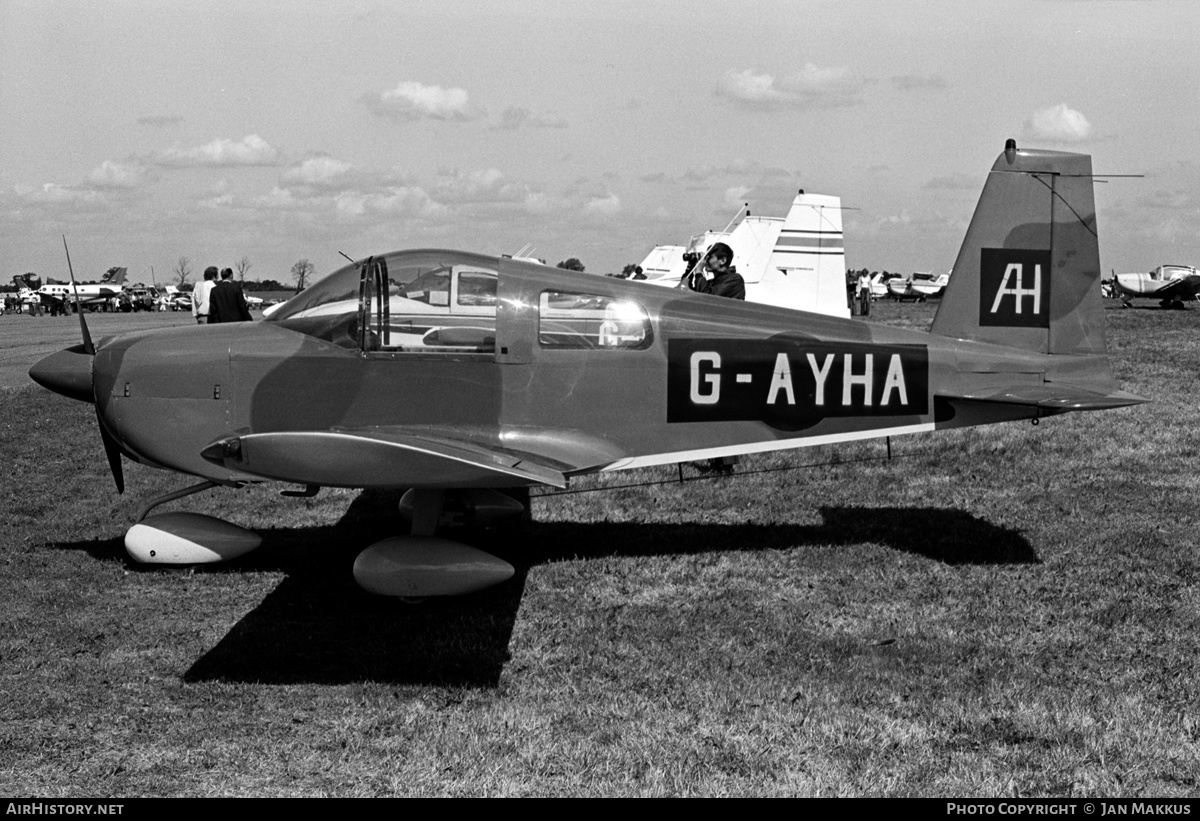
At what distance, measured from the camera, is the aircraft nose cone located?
6.55m

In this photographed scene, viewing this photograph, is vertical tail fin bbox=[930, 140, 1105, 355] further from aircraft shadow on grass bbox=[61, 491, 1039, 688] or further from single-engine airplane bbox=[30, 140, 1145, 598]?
aircraft shadow on grass bbox=[61, 491, 1039, 688]

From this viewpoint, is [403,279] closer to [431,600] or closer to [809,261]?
[431,600]

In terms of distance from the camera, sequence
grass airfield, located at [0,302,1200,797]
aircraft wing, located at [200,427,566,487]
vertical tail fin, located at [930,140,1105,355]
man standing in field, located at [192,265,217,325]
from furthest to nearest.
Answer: man standing in field, located at [192,265,217,325] < vertical tail fin, located at [930,140,1105,355] < aircraft wing, located at [200,427,566,487] < grass airfield, located at [0,302,1200,797]

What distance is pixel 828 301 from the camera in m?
21.3

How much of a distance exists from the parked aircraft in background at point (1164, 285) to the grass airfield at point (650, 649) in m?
31.3

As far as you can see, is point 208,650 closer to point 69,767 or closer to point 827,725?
point 69,767

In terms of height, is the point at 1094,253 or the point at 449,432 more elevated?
the point at 1094,253

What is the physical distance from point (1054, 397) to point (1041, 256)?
1.12 meters

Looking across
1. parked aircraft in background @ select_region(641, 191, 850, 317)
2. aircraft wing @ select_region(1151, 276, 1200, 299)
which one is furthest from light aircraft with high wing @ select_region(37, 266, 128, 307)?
aircraft wing @ select_region(1151, 276, 1200, 299)

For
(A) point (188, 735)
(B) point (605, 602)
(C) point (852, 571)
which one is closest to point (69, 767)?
(A) point (188, 735)

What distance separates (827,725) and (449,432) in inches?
110

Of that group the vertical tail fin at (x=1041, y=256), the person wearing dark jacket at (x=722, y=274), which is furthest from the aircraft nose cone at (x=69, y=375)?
the vertical tail fin at (x=1041, y=256)

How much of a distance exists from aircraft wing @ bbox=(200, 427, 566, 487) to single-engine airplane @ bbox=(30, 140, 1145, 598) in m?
0.66

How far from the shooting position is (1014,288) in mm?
7043
